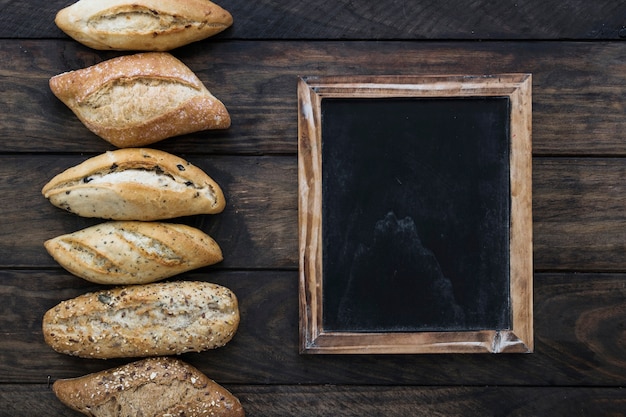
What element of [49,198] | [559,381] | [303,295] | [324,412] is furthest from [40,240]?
[559,381]

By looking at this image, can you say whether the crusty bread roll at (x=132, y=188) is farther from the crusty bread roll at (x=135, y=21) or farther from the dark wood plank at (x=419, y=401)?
the dark wood plank at (x=419, y=401)

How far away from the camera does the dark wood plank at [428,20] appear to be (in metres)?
1.51

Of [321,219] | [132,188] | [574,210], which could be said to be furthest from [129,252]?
[574,210]

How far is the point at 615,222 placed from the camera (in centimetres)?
152

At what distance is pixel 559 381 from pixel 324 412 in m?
0.67

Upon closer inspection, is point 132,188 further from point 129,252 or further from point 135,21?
point 135,21

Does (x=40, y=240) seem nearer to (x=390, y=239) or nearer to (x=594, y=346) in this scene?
(x=390, y=239)

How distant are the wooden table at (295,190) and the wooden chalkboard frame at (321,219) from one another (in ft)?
0.15

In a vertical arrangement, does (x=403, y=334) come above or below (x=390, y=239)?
below

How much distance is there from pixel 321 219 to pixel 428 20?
0.63 m

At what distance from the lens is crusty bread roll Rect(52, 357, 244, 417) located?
55.6 inches

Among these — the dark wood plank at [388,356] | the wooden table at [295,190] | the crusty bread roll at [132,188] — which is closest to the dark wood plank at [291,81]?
the wooden table at [295,190]

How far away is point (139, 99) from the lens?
1389 millimetres

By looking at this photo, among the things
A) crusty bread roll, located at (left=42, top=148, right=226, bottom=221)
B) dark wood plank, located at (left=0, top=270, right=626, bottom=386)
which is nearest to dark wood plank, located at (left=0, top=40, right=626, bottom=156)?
crusty bread roll, located at (left=42, top=148, right=226, bottom=221)
